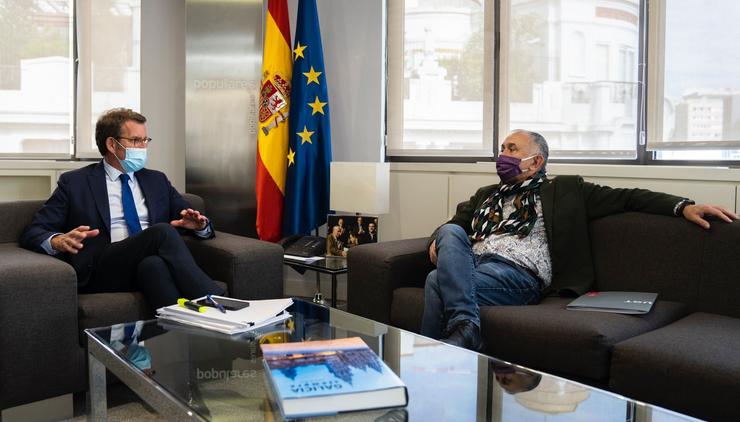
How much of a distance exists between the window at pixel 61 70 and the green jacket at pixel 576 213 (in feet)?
9.99

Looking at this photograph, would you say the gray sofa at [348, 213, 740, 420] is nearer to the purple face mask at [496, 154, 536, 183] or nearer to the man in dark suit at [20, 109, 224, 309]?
the purple face mask at [496, 154, 536, 183]

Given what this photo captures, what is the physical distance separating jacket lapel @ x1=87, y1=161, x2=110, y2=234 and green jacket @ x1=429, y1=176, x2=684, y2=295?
6.23 ft

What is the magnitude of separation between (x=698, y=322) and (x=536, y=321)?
0.57m

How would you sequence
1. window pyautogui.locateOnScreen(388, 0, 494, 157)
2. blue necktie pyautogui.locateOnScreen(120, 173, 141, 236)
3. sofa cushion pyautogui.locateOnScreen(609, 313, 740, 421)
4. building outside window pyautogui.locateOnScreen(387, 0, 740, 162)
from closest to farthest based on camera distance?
sofa cushion pyautogui.locateOnScreen(609, 313, 740, 421), blue necktie pyautogui.locateOnScreen(120, 173, 141, 236), building outside window pyautogui.locateOnScreen(387, 0, 740, 162), window pyautogui.locateOnScreen(388, 0, 494, 157)

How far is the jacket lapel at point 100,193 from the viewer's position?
9.75 ft

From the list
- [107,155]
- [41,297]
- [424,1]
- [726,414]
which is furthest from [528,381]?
[424,1]

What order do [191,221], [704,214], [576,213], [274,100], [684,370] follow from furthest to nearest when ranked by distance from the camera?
[274,100] < [191,221] < [576,213] < [704,214] < [684,370]

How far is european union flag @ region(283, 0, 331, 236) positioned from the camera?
4.27 metres

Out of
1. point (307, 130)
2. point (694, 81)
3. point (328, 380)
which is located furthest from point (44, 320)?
point (694, 81)

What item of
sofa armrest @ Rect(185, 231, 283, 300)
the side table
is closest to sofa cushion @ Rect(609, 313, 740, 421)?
sofa armrest @ Rect(185, 231, 283, 300)

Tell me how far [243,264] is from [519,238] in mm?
1193

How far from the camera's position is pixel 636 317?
95.7 inches

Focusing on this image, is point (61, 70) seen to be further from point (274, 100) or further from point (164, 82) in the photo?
point (274, 100)

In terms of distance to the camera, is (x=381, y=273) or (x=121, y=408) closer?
(x=121, y=408)
